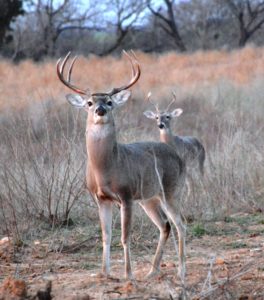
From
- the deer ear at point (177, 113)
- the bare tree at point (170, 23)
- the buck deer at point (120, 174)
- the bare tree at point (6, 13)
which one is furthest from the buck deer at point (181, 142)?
the bare tree at point (170, 23)

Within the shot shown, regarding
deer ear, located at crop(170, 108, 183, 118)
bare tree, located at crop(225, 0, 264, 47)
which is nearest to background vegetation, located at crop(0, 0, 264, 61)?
bare tree, located at crop(225, 0, 264, 47)

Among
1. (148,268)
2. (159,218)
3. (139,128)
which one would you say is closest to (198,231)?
(159,218)

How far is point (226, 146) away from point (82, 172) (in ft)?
9.56

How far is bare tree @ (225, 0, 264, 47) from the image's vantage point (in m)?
48.6

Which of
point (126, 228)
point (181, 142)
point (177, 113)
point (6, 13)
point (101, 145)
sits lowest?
point (181, 142)

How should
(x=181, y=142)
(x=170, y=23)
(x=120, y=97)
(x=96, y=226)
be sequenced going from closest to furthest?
(x=120, y=97) < (x=96, y=226) < (x=181, y=142) < (x=170, y=23)

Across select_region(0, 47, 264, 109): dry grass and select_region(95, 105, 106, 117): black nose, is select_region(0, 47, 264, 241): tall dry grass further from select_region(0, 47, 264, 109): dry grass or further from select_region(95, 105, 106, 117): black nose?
select_region(95, 105, 106, 117): black nose

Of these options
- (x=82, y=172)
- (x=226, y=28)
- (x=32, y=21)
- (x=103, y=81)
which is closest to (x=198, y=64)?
(x=103, y=81)

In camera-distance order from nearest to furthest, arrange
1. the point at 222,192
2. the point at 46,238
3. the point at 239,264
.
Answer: the point at 239,264, the point at 46,238, the point at 222,192

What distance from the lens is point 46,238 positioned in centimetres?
935

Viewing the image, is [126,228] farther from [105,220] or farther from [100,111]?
[100,111]

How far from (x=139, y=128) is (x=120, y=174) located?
7512mm

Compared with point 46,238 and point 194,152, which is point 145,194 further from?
point 194,152

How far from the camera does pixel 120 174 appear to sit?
24.7ft
